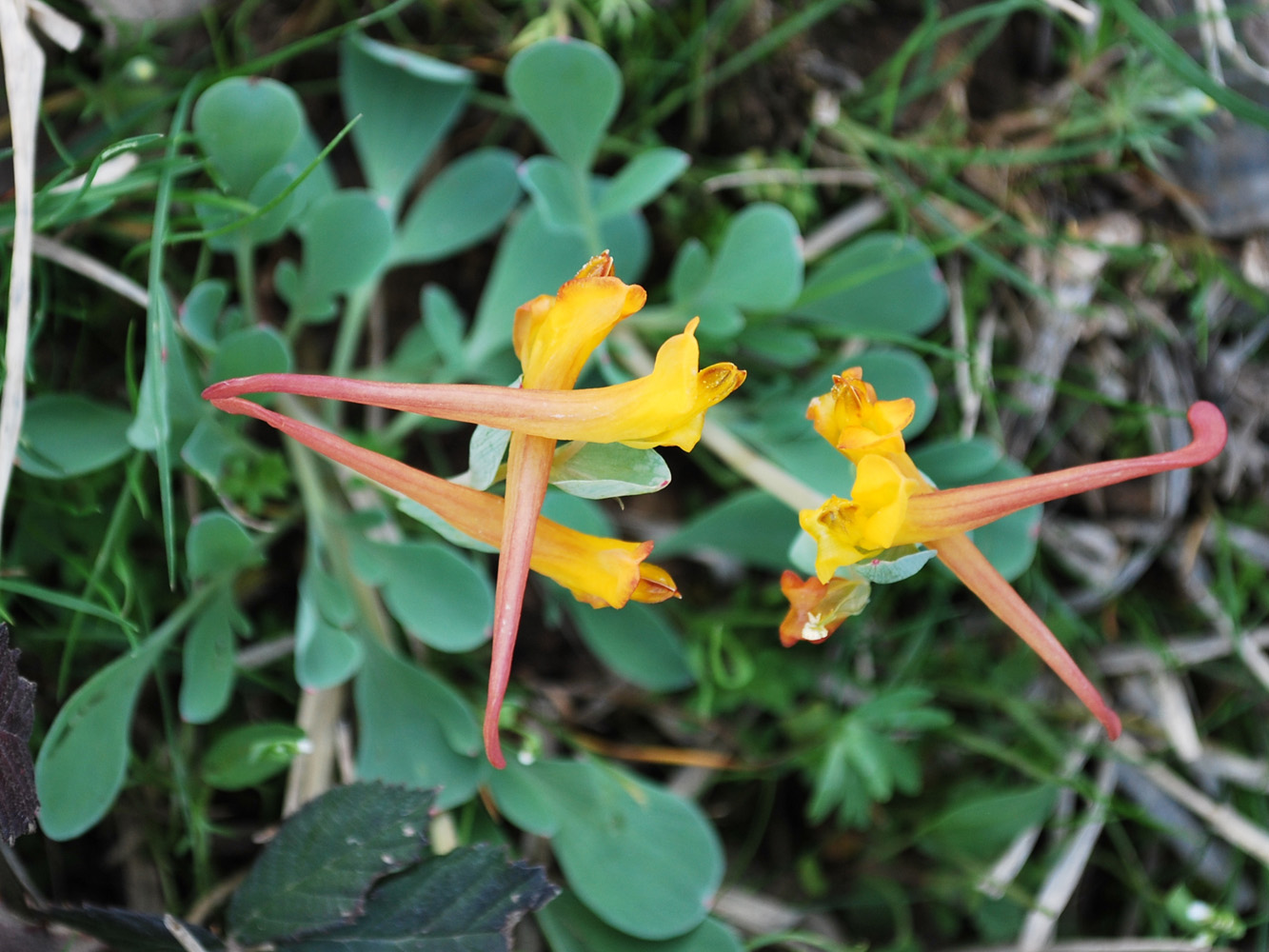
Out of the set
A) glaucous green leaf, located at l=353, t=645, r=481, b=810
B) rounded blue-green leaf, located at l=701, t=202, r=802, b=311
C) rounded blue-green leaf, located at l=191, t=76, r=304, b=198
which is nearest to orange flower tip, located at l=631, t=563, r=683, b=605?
glaucous green leaf, located at l=353, t=645, r=481, b=810

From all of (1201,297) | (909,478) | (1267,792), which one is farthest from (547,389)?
(1267,792)

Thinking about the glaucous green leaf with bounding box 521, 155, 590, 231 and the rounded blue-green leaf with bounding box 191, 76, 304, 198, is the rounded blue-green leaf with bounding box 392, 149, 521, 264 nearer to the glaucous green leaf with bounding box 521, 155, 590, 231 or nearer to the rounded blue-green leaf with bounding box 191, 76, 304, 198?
the glaucous green leaf with bounding box 521, 155, 590, 231

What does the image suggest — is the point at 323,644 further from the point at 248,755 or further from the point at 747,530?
the point at 747,530

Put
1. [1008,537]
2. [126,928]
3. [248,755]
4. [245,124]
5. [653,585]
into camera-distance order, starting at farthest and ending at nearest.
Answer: [1008,537]
[248,755]
[245,124]
[126,928]
[653,585]

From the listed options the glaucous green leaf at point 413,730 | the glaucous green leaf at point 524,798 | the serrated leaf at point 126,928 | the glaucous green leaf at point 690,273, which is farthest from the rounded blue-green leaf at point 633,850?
the glaucous green leaf at point 690,273

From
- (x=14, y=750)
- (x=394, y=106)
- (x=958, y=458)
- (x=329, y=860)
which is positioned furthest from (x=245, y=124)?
(x=958, y=458)

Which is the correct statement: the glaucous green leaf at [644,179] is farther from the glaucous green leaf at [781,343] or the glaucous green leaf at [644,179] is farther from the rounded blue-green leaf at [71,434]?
the rounded blue-green leaf at [71,434]
